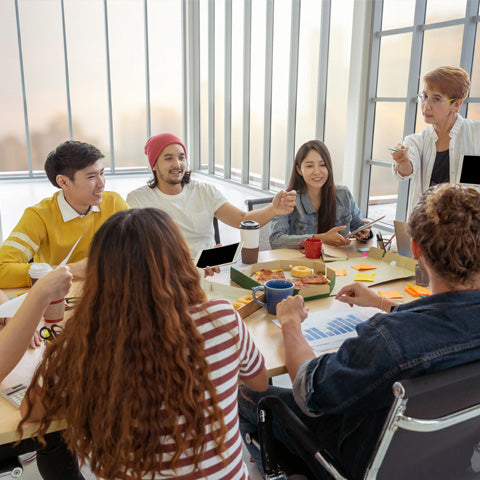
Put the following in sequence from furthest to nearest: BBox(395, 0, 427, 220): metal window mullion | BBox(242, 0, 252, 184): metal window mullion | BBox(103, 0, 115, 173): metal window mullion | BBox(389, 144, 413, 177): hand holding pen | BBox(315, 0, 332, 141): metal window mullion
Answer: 1. BBox(103, 0, 115, 173): metal window mullion
2. BBox(242, 0, 252, 184): metal window mullion
3. BBox(315, 0, 332, 141): metal window mullion
4. BBox(395, 0, 427, 220): metal window mullion
5. BBox(389, 144, 413, 177): hand holding pen

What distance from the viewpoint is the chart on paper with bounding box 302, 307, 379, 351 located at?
1503mm

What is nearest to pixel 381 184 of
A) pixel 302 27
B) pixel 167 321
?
pixel 302 27

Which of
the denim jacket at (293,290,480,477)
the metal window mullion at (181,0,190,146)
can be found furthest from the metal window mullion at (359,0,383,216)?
the metal window mullion at (181,0,190,146)

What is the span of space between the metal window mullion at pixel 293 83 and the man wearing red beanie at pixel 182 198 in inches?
86.6

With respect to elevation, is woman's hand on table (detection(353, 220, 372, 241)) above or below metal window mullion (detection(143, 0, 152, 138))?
below

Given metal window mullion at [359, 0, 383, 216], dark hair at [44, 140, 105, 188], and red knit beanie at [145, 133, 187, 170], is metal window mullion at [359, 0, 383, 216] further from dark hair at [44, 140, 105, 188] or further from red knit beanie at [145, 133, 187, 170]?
dark hair at [44, 140, 105, 188]

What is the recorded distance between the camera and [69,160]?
2279mm

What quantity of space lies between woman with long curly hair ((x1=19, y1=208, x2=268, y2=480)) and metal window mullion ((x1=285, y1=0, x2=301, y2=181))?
4121mm

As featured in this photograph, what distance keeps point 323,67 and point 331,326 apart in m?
3.43

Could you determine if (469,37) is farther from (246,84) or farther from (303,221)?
(246,84)

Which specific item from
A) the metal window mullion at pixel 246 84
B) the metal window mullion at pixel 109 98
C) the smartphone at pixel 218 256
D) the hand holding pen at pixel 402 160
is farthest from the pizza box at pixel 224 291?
the metal window mullion at pixel 109 98

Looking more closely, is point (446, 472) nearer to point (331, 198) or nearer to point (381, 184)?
point (331, 198)

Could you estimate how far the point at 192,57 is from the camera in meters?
6.98

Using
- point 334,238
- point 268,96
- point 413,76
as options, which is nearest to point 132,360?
point 334,238
